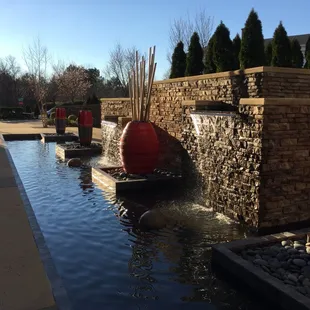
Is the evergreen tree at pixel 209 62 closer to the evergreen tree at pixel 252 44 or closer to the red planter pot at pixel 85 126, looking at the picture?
the evergreen tree at pixel 252 44

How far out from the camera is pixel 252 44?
23.8 feet

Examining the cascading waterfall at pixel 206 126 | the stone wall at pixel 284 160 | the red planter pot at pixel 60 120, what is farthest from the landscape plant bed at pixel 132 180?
the red planter pot at pixel 60 120

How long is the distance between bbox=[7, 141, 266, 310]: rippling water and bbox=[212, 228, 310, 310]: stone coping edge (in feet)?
0.48

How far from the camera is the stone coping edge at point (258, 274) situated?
9.93 feet

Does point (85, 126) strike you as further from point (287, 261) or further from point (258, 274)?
point (258, 274)

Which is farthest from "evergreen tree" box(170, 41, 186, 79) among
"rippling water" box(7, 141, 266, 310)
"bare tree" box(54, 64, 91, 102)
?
"bare tree" box(54, 64, 91, 102)

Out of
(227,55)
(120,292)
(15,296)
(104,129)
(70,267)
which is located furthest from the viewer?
(104,129)

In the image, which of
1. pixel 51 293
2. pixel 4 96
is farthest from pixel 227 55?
pixel 4 96

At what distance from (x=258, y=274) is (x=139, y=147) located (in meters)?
4.58

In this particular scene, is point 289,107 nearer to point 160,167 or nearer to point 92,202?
point 92,202

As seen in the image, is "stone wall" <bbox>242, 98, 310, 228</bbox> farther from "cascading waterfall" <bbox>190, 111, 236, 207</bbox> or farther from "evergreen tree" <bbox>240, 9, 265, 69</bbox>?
"evergreen tree" <bbox>240, 9, 265, 69</bbox>

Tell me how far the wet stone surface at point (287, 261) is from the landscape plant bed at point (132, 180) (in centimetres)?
352

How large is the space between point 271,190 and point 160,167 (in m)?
4.04

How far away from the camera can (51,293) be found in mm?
3037
